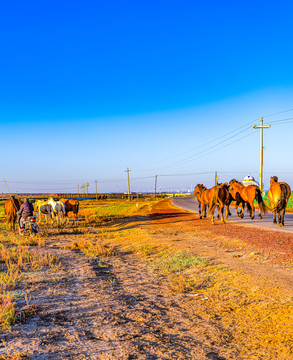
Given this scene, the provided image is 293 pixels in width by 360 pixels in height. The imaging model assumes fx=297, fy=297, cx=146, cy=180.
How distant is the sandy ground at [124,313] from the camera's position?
3807 mm

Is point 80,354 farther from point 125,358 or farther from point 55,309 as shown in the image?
point 55,309

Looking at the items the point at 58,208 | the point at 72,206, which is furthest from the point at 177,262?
the point at 72,206

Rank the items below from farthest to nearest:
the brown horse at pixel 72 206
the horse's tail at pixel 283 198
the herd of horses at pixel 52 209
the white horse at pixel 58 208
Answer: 1. the brown horse at pixel 72 206
2. the white horse at pixel 58 208
3. the herd of horses at pixel 52 209
4. the horse's tail at pixel 283 198

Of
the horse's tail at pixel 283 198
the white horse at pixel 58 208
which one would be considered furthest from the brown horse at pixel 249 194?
the white horse at pixel 58 208

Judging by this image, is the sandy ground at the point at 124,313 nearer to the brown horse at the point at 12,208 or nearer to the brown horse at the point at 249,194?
the brown horse at the point at 249,194

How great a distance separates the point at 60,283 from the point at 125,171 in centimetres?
9300

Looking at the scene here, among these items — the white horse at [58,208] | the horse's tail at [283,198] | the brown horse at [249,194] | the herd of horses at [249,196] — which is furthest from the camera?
the white horse at [58,208]

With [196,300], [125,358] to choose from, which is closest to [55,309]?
[125,358]

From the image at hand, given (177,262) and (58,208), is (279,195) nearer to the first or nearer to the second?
(177,262)

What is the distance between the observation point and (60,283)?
7.04 meters

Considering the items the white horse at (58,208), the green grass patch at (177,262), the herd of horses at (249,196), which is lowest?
the green grass patch at (177,262)

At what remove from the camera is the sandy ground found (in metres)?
3.81

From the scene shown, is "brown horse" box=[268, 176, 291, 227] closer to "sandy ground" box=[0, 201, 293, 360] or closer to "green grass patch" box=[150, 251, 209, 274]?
"sandy ground" box=[0, 201, 293, 360]

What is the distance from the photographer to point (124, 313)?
511 cm
